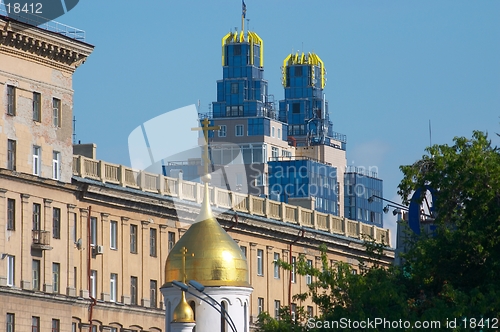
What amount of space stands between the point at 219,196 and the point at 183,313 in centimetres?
3061

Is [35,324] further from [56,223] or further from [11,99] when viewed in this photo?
[11,99]

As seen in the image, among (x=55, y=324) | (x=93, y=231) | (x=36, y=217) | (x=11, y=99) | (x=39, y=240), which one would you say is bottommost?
(x=55, y=324)

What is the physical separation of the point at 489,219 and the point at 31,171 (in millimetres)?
33844

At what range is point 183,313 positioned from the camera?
82.6 meters

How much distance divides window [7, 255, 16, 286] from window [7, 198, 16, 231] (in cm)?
130

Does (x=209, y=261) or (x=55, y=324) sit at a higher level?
(x=209, y=261)

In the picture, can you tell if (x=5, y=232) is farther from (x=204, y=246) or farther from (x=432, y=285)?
(x=432, y=285)

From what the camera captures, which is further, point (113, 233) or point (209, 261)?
point (113, 233)

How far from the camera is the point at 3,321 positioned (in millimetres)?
90438

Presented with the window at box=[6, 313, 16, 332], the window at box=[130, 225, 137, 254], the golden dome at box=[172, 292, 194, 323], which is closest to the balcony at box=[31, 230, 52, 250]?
the window at box=[6, 313, 16, 332]

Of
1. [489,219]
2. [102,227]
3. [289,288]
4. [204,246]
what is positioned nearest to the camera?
[489,219]

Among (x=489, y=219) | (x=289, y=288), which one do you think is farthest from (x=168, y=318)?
(x=289, y=288)

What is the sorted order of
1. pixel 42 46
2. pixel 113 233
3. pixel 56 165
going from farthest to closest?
pixel 113 233, pixel 56 165, pixel 42 46

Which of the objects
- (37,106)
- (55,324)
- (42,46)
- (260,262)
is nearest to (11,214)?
(37,106)
